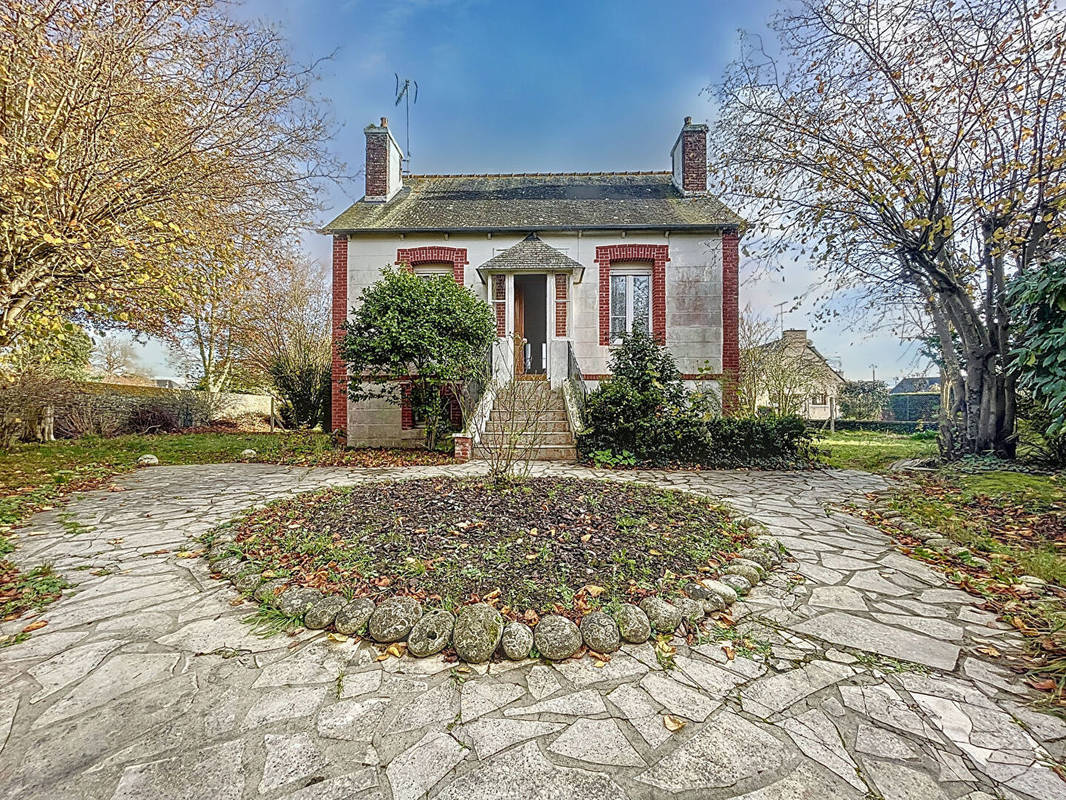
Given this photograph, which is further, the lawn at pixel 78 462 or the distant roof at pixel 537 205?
the distant roof at pixel 537 205

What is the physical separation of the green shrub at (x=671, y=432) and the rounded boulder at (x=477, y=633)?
16.5ft

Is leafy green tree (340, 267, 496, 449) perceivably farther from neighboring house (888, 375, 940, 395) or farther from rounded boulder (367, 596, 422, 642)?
neighboring house (888, 375, 940, 395)

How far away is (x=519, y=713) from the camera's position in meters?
1.81

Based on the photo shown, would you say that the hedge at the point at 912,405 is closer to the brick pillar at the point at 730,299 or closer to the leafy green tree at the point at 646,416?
the brick pillar at the point at 730,299

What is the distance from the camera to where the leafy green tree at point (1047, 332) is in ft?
14.9

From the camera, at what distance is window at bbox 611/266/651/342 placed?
10.2m

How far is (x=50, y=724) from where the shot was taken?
1729 millimetres

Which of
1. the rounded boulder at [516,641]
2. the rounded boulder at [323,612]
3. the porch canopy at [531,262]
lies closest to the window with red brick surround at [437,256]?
the porch canopy at [531,262]

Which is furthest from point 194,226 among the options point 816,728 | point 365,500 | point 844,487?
point 844,487

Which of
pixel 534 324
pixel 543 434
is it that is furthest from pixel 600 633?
pixel 534 324

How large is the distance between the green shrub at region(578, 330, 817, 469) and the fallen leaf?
17.6 ft

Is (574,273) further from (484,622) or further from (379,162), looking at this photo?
(484,622)

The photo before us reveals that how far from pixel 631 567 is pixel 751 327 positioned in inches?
504

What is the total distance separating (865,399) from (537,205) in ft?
50.8
